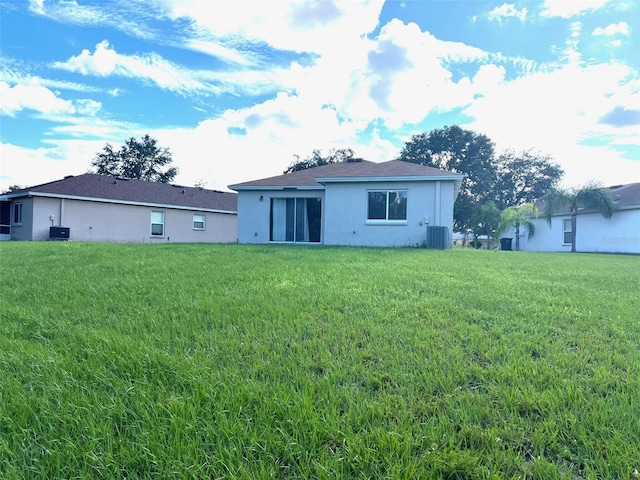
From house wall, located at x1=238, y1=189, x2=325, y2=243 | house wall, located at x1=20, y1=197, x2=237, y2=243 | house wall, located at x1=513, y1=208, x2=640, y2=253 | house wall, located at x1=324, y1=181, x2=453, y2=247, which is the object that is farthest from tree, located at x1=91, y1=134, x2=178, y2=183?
house wall, located at x1=513, y1=208, x2=640, y2=253

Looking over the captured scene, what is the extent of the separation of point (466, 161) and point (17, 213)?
1387 inches

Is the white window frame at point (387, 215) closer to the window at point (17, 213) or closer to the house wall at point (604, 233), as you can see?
the house wall at point (604, 233)

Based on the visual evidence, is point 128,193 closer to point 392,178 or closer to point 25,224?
point 25,224

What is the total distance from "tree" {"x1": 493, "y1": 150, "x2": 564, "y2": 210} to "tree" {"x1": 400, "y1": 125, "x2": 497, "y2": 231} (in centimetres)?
186

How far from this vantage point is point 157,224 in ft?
78.9

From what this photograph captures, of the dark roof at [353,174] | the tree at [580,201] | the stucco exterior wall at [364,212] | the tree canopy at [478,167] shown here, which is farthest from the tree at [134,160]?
the tree at [580,201]

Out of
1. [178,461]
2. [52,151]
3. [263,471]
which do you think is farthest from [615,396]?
[52,151]

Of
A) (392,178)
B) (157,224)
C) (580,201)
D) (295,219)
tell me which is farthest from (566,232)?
(157,224)

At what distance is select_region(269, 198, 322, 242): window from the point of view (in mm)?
16172

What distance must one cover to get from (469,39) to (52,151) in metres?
27.3

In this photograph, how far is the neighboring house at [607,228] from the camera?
1934cm

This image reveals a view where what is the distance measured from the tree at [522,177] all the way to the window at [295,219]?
94.0 ft

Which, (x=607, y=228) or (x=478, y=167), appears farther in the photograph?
(x=478, y=167)

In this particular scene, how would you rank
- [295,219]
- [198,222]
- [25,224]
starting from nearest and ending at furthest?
[295,219] → [25,224] → [198,222]
